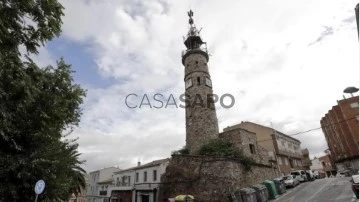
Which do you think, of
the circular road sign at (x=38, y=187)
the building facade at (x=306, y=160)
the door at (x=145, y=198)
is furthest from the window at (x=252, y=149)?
the building facade at (x=306, y=160)

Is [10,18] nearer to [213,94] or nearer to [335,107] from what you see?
[213,94]

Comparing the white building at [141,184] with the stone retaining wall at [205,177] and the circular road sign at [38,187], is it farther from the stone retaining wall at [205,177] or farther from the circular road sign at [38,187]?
the circular road sign at [38,187]

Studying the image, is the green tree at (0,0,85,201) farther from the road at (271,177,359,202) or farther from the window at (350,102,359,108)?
the window at (350,102,359,108)

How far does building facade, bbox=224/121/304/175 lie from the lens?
42.3 meters

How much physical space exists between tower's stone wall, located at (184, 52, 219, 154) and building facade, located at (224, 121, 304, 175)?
46.3 feet

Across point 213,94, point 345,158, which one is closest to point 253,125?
point 213,94

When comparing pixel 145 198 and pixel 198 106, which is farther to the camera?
pixel 145 198

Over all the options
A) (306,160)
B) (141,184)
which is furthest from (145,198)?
(306,160)

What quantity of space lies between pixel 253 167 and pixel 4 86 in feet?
82.4

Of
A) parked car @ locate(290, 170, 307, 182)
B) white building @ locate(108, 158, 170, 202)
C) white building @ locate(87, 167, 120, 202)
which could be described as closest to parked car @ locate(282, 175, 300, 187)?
parked car @ locate(290, 170, 307, 182)

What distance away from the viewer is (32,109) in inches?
480

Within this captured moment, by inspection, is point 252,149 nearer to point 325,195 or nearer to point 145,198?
point 325,195

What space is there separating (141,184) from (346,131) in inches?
1502

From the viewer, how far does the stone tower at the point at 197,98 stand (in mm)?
30000
